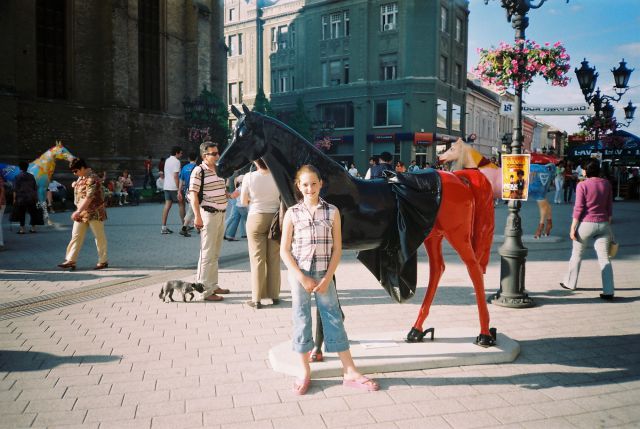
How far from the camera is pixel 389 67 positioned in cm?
3759

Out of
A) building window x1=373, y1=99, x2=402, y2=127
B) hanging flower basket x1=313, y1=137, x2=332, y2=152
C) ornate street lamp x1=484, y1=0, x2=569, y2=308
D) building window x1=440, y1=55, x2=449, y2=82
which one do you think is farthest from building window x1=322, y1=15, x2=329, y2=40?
ornate street lamp x1=484, y1=0, x2=569, y2=308

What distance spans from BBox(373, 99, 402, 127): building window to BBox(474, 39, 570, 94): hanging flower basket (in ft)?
102

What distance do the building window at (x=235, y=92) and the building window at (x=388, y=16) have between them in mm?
16021

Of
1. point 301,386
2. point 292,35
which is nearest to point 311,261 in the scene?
point 301,386

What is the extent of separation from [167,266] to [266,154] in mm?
5305

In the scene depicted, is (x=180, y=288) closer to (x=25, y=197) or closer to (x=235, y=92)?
(x=25, y=197)

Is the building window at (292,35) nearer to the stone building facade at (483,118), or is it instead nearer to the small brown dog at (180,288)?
the stone building facade at (483,118)

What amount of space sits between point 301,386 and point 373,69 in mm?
37002

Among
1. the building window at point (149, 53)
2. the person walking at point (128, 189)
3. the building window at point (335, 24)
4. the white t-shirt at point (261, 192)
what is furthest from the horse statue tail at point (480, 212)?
the building window at point (335, 24)

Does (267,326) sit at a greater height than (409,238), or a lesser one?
lesser

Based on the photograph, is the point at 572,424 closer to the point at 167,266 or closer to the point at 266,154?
the point at 266,154

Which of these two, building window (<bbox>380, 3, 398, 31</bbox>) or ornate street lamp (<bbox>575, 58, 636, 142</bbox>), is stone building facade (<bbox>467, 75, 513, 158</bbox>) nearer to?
building window (<bbox>380, 3, 398, 31</bbox>)

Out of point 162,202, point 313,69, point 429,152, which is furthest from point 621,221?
point 313,69

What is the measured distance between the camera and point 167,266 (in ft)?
27.9
